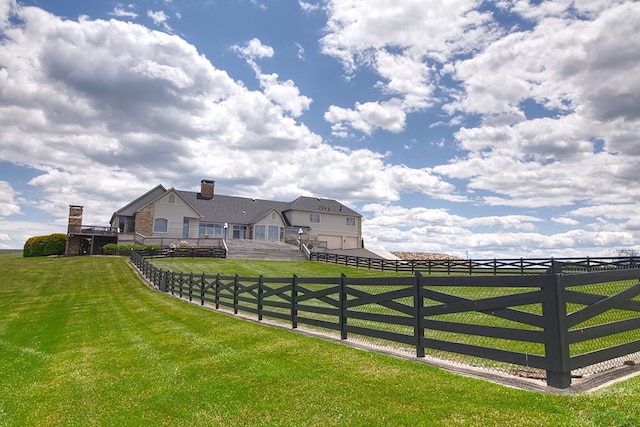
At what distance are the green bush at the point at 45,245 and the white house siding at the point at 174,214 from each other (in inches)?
389

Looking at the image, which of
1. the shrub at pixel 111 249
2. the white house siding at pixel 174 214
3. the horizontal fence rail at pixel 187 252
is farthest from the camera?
the white house siding at pixel 174 214

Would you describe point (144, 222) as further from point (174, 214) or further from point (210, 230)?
point (210, 230)

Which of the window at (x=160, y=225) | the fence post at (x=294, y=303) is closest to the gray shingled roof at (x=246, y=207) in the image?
the window at (x=160, y=225)

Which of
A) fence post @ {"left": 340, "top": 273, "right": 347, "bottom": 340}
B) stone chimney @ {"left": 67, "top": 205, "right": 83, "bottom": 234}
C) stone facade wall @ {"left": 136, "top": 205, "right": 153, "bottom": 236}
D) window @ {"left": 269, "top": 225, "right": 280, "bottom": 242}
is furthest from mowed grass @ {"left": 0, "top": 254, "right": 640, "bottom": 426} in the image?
window @ {"left": 269, "top": 225, "right": 280, "bottom": 242}

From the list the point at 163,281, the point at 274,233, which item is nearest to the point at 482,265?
the point at 163,281

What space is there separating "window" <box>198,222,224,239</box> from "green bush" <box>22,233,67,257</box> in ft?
49.4

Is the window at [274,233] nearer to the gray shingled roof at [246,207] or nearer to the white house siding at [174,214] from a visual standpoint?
the gray shingled roof at [246,207]

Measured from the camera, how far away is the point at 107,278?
3047 centimetres

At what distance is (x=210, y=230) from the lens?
56.3m

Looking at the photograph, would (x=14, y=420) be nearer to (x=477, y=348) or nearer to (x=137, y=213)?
(x=477, y=348)

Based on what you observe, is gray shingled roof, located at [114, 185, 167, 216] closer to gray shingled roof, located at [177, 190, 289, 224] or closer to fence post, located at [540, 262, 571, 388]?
gray shingled roof, located at [177, 190, 289, 224]

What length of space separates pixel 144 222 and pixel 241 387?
4754 cm

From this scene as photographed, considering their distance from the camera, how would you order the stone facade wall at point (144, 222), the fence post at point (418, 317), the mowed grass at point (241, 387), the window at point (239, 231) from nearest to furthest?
the mowed grass at point (241, 387) → the fence post at point (418, 317) → the stone facade wall at point (144, 222) → the window at point (239, 231)

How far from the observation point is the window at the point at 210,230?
55025 millimetres
